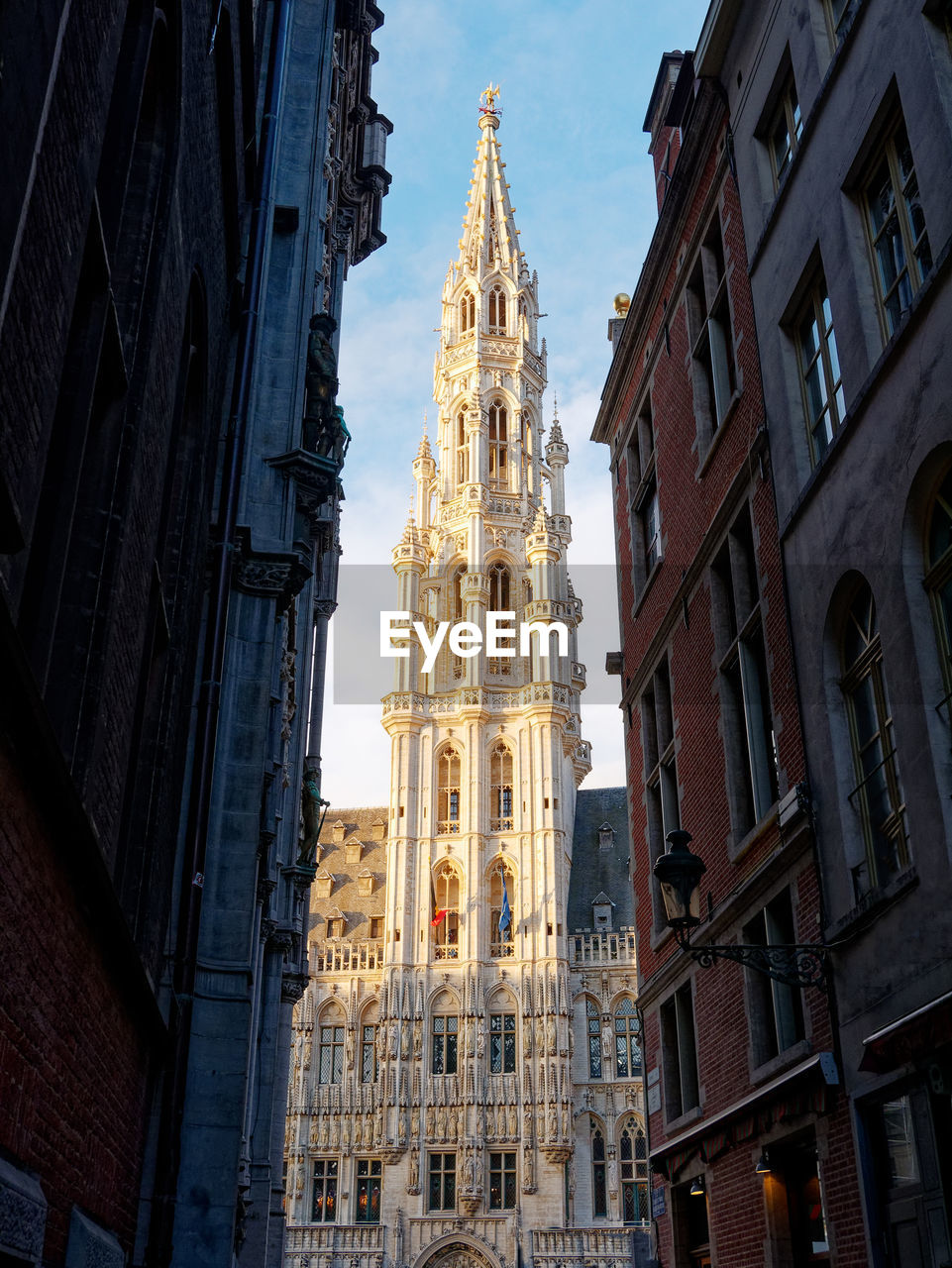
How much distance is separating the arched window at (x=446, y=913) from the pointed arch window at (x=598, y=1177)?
32.5 feet

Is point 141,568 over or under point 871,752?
over

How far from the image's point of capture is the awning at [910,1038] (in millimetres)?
8711

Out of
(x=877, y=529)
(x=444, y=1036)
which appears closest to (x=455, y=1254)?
(x=444, y=1036)

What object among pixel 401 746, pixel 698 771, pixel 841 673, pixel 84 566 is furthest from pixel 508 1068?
pixel 84 566

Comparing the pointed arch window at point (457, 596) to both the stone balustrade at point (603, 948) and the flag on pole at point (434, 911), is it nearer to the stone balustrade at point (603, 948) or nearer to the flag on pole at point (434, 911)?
the flag on pole at point (434, 911)

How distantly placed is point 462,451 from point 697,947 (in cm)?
6480

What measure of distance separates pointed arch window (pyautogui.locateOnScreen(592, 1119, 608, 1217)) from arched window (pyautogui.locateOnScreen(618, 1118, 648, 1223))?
815mm

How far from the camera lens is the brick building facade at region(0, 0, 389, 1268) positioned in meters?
5.90

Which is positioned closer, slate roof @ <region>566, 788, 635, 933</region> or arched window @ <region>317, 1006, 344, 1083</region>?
arched window @ <region>317, 1006, 344, 1083</region>

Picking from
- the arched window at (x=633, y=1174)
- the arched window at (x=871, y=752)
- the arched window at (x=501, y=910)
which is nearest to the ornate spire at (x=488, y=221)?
the arched window at (x=501, y=910)

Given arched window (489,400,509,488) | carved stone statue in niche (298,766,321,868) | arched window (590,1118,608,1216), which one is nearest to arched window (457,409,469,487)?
arched window (489,400,509,488)

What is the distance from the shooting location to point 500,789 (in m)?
63.1

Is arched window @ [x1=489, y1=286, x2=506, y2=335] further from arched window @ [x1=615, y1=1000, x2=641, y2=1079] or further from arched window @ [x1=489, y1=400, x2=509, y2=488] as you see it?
arched window @ [x1=615, y1=1000, x2=641, y2=1079]

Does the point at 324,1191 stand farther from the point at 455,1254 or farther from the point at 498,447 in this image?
the point at 498,447
